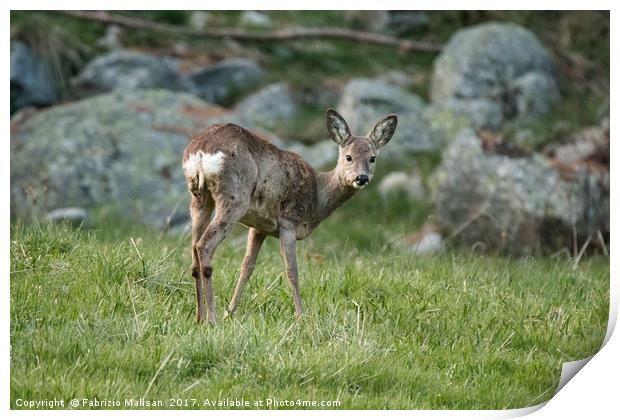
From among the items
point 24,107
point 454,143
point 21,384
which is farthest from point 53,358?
point 454,143

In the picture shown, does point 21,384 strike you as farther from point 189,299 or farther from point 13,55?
point 13,55

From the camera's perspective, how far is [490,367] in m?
6.75

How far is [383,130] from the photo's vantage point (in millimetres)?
7254

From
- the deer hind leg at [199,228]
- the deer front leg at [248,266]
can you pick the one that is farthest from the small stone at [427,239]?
the deer hind leg at [199,228]

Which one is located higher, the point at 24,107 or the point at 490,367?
the point at 24,107

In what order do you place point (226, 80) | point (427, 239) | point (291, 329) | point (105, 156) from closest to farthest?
point (291, 329), point (105, 156), point (427, 239), point (226, 80)

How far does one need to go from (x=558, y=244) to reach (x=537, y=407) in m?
4.79

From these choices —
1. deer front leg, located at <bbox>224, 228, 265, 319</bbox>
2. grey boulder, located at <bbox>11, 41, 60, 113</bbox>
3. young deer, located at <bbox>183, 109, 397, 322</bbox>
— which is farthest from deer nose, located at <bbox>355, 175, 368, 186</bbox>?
grey boulder, located at <bbox>11, 41, 60, 113</bbox>

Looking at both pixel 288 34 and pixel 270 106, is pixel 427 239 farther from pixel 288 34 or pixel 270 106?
pixel 288 34

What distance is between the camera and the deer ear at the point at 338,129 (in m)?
7.13

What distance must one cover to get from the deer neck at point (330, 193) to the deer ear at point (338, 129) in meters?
0.22

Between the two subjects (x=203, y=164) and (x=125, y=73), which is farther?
(x=125, y=73)

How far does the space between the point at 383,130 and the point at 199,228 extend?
145 centimetres

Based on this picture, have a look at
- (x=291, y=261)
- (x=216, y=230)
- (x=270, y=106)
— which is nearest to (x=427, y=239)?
(x=270, y=106)
